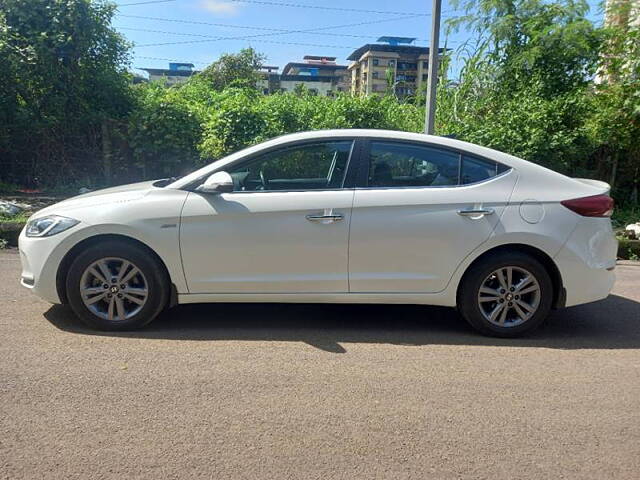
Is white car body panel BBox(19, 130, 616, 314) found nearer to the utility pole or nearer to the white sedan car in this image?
the white sedan car

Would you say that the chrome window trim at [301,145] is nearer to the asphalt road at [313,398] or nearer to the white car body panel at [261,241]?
the white car body panel at [261,241]

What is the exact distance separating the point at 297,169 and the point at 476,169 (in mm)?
1476

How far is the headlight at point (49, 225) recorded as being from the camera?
439 cm

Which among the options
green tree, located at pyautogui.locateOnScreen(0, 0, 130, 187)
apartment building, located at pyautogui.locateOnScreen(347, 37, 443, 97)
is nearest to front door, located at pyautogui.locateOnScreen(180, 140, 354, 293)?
green tree, located at pyautogui.locateOnScreen(0, 0, 130, 187)

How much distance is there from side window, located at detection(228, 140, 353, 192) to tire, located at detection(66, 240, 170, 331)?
95 cm

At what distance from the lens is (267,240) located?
173 inches

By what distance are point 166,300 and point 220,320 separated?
596mm

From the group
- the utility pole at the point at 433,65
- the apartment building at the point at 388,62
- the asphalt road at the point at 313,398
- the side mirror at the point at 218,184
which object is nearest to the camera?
the asphalt road at the point at 313,398

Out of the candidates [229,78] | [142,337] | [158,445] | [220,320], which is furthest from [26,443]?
A: [229,78]

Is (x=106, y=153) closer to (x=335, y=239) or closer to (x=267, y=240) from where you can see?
(x=267, y=240)

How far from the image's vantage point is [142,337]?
439cm

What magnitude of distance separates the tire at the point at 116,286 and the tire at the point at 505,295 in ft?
7.96

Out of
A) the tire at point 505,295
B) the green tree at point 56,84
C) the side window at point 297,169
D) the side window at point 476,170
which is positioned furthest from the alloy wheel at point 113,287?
the green tree at point 56,84

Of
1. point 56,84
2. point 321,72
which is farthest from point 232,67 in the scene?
point 321,72
